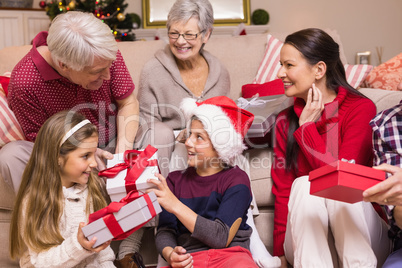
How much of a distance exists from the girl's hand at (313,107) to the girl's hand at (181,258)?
2.51 feet

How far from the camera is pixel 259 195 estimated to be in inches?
86.0

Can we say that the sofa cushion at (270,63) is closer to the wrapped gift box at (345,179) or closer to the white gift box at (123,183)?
the white gift box at (123,183)

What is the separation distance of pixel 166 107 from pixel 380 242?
1288mm

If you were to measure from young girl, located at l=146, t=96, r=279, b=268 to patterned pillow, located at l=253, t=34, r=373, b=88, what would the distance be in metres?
0.84

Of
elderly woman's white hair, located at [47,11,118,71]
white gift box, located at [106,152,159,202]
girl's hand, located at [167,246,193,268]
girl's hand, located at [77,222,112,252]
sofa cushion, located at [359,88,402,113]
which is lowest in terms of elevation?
girl's hand, located at [167,246,193,268]

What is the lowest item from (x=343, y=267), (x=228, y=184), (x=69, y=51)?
(x=343, y=267)

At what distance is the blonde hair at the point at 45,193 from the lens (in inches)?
65.6

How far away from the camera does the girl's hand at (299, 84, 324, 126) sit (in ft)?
6.33

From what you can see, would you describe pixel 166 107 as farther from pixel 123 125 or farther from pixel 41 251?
pixel 41 251

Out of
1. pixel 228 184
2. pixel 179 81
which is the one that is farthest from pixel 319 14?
pixel 228 184

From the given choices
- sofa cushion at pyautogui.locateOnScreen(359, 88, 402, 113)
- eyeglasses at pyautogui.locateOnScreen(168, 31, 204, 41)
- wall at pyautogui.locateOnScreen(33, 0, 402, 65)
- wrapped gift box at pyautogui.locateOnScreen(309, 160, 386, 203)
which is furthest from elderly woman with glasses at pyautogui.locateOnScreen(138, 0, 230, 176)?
wall at pyautogui.locateOnScreen(33, 0, 402, 65)

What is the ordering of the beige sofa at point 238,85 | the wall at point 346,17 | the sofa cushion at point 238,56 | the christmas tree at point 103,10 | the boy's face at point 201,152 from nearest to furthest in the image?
the boy's face at point 201,152 < the beige sofa at point 238,85 < the sofa cushion at point 238,56 < the christmas tree at point 103,10 < the wall at point 346,17

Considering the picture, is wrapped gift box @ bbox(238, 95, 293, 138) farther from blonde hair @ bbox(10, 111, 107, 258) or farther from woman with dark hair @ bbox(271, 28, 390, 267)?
blonde hair @ bbox(10, 111, 107, 258)

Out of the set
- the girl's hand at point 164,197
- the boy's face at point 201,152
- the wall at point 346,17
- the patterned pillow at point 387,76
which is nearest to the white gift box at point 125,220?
the girl's hand at point 164,197
